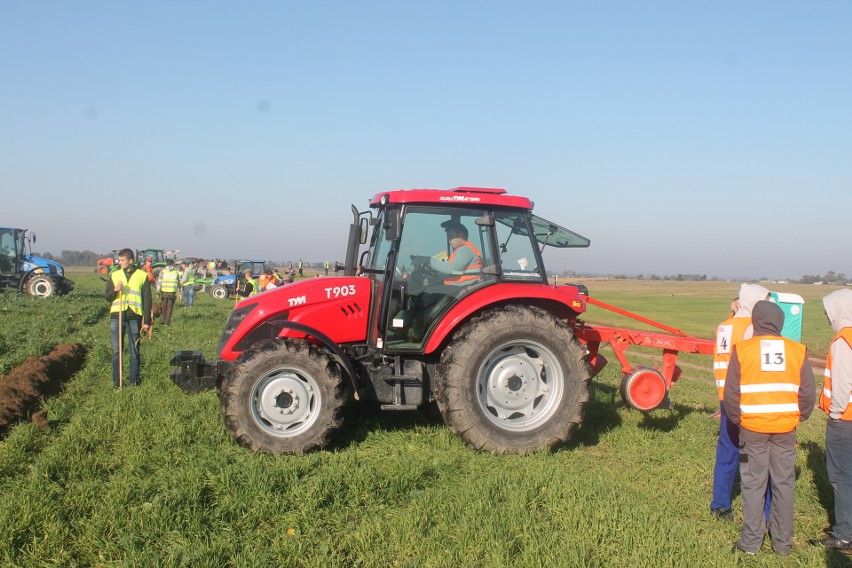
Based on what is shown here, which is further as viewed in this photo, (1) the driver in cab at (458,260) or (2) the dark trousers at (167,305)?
(2) the dark trousers at (167,305)

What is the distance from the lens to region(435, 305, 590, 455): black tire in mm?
5883

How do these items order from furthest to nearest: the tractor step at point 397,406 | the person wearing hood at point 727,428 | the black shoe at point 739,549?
the tractor step at point 397,406
the person wearing hood at point 727,428
the black shoe at point 739,549

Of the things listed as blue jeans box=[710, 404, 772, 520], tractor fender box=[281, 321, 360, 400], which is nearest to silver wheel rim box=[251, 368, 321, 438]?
tractor fender box=[281, 321, 360, 400]

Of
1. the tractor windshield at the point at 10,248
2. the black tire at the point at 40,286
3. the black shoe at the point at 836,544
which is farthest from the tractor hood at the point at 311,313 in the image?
the tractor windshield at the point at 10,248

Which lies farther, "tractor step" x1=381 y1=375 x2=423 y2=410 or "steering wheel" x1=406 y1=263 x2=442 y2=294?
"steering wheel" x1=406 y1=263 x2=442 y2=294

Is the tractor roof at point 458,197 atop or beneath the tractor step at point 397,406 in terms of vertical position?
atop

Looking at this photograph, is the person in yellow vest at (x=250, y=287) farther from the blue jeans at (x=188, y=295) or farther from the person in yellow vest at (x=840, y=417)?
the person in yellow vest at (x=840, y=417)

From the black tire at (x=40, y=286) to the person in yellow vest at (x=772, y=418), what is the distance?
25.9 m

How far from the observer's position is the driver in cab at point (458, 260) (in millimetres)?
6316

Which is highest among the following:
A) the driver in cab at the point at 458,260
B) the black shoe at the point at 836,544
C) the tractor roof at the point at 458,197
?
the tractor roof at the point at 458,197

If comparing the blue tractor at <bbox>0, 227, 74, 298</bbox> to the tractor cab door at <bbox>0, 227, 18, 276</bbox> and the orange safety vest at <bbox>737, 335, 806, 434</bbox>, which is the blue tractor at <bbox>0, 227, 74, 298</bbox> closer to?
the tractor cab door at <bbox>0, 227, 18, 276</bbox>

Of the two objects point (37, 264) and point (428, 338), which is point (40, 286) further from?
point (428, 338)

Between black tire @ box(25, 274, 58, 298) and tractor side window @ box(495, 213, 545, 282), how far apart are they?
925 inches

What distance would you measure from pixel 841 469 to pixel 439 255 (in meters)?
3.46
